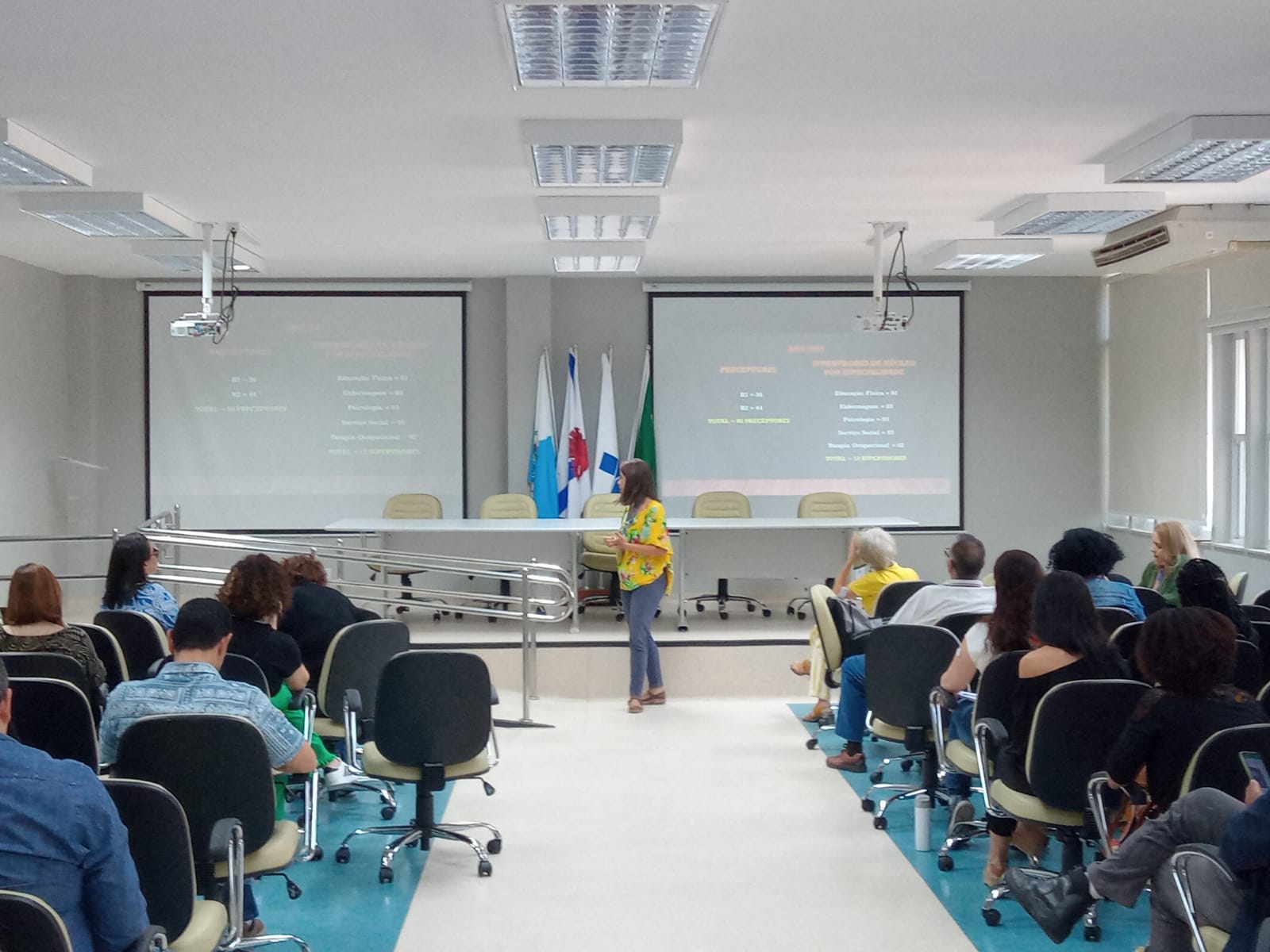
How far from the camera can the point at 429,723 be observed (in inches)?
169

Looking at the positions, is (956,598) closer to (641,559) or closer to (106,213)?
(641,559)

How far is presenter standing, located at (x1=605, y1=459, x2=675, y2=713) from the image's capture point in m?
6.96

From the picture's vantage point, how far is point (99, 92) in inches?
185

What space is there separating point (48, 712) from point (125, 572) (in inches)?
72.2

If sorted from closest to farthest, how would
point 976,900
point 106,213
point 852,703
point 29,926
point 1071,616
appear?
1. point 29,926
2. point 1071,616
3. point 976,900
4. point 852,703
5. point 106,213

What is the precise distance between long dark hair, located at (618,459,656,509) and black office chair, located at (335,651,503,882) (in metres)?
2.65

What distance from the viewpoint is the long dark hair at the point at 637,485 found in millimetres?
6930

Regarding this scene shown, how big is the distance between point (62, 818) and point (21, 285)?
8688 millimetres

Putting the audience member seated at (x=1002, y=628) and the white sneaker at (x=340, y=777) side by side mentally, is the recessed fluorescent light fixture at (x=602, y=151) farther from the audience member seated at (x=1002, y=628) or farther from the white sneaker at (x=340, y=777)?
the white sneaker at (x=340, y=777)

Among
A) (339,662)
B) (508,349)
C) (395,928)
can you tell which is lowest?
(395,928)

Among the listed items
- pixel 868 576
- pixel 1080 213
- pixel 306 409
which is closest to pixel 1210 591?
pixel 868 576

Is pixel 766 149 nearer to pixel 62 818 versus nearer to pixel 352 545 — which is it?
pixel 62 818

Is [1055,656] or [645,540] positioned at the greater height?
[645,540]

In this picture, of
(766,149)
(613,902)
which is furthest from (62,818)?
(766,149)
